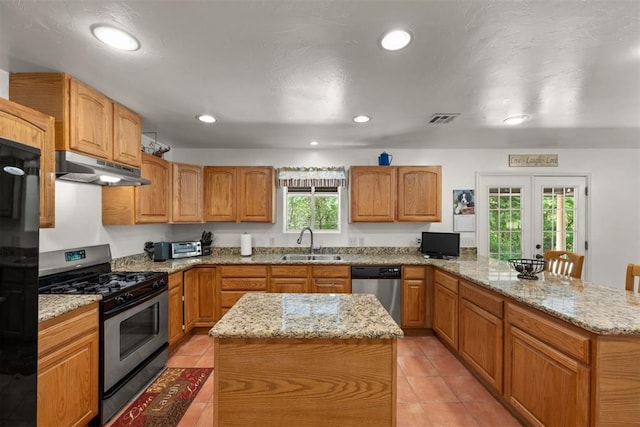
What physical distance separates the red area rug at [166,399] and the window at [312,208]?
2141 millimetres

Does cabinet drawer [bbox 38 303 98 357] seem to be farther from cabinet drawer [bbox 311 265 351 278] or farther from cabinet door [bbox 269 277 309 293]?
cabinet drawer [bbox 311 265 351 278]

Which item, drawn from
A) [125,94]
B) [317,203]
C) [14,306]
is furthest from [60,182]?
[317,203]

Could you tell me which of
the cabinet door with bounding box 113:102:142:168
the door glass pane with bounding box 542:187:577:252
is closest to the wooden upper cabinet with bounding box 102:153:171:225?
the cabinet door with bounding box 113:102:142:168

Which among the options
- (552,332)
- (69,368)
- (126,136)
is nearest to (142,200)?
(126,136)

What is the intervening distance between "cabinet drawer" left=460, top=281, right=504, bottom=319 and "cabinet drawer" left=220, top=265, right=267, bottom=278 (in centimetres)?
218

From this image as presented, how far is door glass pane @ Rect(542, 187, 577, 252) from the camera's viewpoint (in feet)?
13.5

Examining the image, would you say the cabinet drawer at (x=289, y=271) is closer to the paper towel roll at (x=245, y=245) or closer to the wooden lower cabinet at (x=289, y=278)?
the wooden lower cabinet at (x=289, y=278)

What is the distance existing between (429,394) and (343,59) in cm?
261

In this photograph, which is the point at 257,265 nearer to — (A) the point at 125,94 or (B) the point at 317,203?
(B) the point at 317,203

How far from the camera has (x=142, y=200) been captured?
2924 millimetres

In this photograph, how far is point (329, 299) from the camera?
6.13 feet

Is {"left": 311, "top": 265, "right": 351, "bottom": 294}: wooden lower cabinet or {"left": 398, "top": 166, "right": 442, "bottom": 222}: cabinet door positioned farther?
{"left": 398, "top": 166, "right": 442, "bottom": 222}: cabinet door

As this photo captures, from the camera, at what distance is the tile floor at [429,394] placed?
79.7 inches

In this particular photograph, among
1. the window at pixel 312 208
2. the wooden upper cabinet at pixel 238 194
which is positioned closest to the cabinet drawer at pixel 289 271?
the wooden upper cabinet at pixel 238 194
